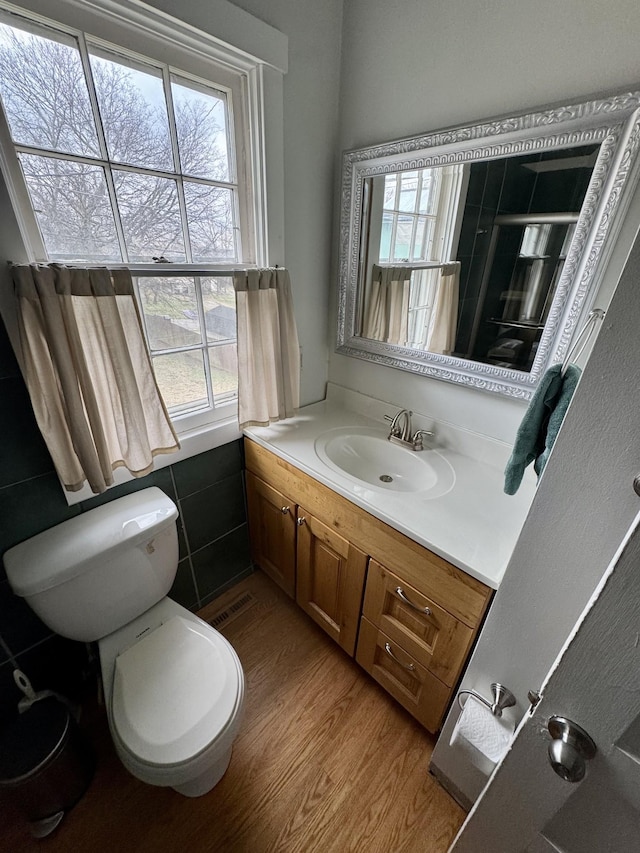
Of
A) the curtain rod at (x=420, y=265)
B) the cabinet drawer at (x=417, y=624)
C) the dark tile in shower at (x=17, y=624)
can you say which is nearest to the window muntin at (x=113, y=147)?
the curtain rod at (x=420, y=265)

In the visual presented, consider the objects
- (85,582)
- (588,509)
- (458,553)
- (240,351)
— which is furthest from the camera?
(240,351)

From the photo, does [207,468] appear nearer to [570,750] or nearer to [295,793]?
[295,793]

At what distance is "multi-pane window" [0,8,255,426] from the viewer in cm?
85

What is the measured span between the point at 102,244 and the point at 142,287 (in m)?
0.15

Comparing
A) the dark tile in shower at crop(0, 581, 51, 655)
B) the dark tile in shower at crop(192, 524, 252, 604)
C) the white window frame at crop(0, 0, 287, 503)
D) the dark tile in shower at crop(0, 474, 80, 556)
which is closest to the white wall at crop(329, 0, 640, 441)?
the white window frame at crop(0, 0, 287, 503)

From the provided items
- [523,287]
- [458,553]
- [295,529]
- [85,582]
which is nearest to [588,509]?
[458,553]

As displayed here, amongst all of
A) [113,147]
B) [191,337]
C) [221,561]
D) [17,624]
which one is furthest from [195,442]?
[113,147]

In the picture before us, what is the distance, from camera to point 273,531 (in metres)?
1.51

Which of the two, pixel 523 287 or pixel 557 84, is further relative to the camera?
pixel 523 287

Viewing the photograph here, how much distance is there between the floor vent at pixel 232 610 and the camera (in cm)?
155

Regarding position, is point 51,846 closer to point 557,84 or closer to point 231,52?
point 231,52

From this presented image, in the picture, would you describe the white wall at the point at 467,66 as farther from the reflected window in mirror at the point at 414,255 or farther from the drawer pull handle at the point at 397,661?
the drawer pull handle at the point at 397,661

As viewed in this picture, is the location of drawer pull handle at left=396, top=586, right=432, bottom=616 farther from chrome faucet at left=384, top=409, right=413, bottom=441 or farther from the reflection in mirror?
the reflection in mirror

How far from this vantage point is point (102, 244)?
101 centimetres
